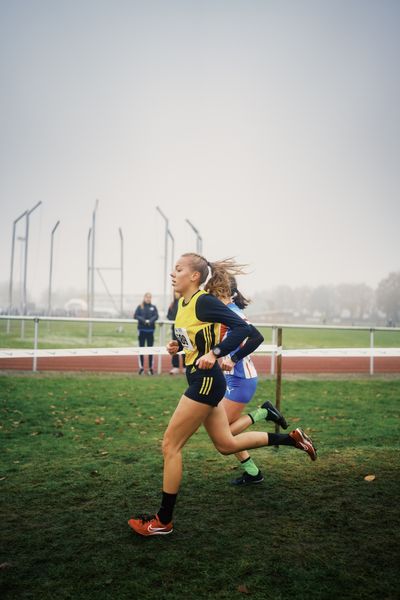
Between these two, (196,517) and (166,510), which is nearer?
(166,510)

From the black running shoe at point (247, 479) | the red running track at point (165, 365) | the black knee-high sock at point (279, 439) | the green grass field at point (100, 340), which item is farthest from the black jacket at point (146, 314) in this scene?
the black knee-high sock at point (279, 439)

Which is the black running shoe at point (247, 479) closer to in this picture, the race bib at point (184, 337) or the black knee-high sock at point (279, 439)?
the black knee-high sock at point (279, 439)

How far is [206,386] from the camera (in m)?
Answer: 3.49

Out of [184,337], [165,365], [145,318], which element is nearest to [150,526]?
[184,337]

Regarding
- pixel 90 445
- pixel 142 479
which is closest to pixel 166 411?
pixel 90 445

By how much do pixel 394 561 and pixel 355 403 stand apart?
256 inches

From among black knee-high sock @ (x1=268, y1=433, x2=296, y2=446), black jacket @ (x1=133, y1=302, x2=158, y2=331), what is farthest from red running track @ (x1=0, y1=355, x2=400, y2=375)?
black knee-high sock @ (x1=268, y1=433, x2=296, y2=446)

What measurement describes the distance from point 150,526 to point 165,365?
12.1 metres

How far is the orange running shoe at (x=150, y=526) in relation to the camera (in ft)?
11.4

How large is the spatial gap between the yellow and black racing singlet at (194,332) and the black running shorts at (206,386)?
139mm

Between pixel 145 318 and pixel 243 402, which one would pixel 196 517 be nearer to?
pixel 243 402

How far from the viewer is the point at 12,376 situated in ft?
38.4

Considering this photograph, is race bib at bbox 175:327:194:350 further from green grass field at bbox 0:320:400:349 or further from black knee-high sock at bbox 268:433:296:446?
green grass field at bbox 0:320:400:349

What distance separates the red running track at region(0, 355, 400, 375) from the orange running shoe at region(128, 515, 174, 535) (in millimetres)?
10088
